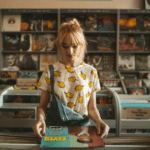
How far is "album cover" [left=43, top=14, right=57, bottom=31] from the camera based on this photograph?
3318 millimetres

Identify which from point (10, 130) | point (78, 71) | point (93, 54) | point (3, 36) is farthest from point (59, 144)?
point (3, 36)

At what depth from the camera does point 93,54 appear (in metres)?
3.44

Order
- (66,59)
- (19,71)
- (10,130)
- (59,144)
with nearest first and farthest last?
(59,144)
(66,59)
(10,130)
(19,71)

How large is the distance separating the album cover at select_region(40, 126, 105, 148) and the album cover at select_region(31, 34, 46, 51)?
2.82m

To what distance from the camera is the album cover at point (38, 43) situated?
3312 mm

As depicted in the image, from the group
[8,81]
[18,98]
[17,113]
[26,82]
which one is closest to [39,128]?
[17,113]

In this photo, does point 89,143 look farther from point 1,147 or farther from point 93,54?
point 93,54

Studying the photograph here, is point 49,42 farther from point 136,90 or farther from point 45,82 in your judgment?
point 45,82

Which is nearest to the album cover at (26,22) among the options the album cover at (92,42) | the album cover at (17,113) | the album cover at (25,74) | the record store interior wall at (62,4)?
the record store interior wall at (62,4)

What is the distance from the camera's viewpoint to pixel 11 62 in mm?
3379

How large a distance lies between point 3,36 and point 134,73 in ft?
9.47

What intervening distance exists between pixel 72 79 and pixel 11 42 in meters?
2.91

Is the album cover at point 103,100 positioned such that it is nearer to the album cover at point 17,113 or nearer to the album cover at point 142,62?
the album cover at point 17,113

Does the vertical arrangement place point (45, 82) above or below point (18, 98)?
above
